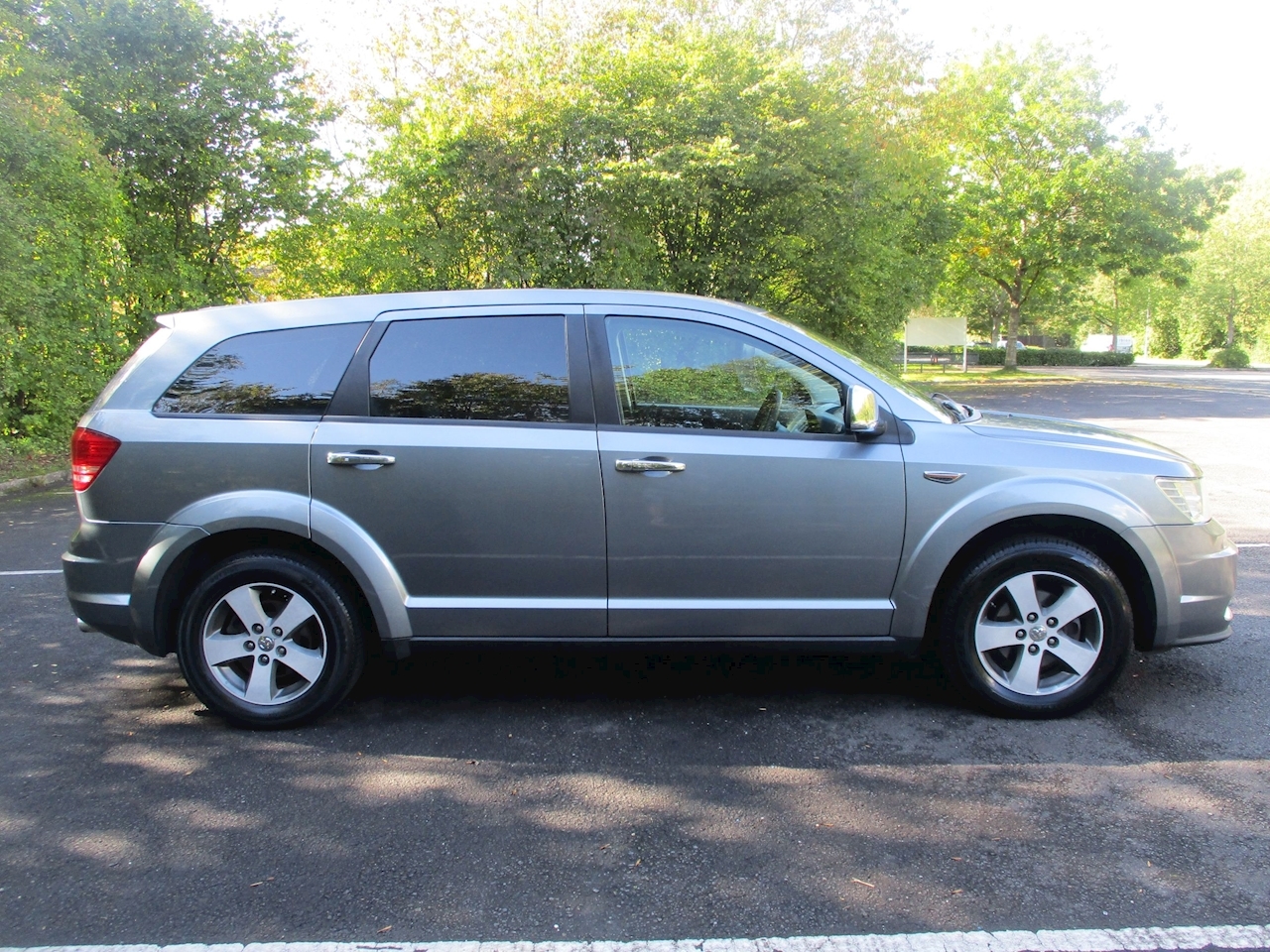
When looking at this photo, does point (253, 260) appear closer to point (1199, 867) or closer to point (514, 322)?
point (514, 322)

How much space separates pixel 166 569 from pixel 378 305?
1.44 m

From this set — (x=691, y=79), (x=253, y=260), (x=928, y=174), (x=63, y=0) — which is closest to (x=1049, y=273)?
(x=928, y=174)

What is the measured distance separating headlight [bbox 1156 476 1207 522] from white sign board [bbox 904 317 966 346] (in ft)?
97.8

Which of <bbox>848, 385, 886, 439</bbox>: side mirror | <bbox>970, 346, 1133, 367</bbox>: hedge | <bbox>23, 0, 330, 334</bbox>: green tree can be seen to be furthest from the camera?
<bbox>970, 346, 1133, 367</bbox>: hedge

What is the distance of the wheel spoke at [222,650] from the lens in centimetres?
390

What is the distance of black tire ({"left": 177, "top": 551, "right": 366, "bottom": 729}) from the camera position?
386 centimetres

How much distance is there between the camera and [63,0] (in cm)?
1374

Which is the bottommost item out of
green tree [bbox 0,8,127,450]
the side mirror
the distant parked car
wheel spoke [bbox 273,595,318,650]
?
wheel spoke [bbox 273,595,318,650]

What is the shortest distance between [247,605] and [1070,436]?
144 inches

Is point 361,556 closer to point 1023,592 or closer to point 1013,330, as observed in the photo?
point 1023,592

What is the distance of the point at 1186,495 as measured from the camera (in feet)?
12.8

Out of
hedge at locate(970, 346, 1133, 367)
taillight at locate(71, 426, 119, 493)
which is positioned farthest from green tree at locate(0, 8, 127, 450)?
hedge at locate(970, 346, 1133, 367)

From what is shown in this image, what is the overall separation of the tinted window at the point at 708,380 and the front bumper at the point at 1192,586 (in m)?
1.53

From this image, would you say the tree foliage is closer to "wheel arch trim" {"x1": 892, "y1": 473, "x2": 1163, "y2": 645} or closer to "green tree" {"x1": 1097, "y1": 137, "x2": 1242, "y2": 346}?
"wheel arch trim" {"x1": 892, "y1": 473, "x2": 1163, "y2": 645}
